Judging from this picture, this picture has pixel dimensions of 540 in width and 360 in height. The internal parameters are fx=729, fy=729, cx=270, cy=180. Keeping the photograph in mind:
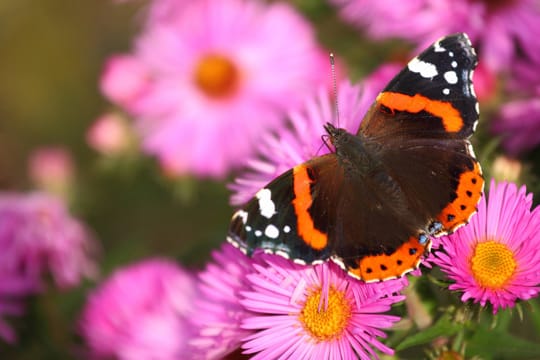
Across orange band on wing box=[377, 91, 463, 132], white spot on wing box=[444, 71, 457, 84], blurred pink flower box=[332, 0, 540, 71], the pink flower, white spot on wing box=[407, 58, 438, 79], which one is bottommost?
orange band on wing box=[377, 91, 463, 132]

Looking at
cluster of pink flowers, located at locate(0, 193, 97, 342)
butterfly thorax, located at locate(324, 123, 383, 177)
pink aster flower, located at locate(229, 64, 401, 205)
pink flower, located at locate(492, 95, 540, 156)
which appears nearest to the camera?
butterfly thorax, located at locate(324, 123, 383, 177)

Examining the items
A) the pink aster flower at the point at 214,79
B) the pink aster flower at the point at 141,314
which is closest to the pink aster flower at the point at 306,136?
the pink aster flower at the point at 141,314

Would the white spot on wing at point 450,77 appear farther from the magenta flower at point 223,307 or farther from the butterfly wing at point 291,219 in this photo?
the magenta flower at point 223,307

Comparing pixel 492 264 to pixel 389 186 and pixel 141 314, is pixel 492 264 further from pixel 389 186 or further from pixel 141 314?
→ pixel 141 314

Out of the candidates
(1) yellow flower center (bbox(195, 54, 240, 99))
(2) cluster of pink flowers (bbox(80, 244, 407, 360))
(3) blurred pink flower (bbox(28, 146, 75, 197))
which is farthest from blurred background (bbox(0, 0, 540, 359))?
(2) cluster of pink flowers (bbox(80, 244, 407, 360))

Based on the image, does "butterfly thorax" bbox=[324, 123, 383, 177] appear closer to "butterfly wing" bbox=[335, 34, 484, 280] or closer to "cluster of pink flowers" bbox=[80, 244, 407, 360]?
"butterfly wing" bbox=[335, 34, 484, 280]
